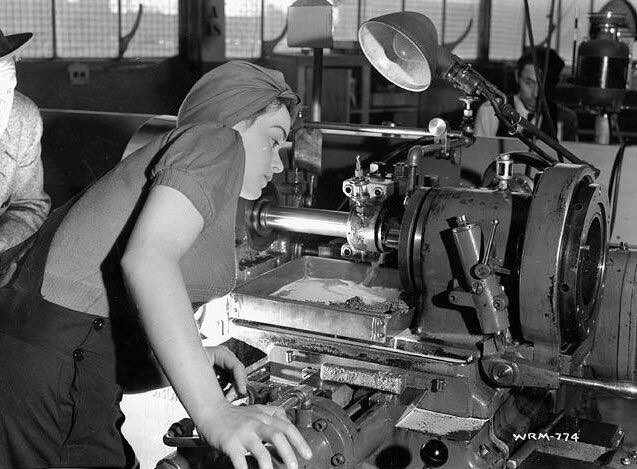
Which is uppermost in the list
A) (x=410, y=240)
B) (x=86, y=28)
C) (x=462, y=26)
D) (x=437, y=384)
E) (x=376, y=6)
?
(x=376, y=6)

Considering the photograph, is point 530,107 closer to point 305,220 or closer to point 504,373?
point 305,220

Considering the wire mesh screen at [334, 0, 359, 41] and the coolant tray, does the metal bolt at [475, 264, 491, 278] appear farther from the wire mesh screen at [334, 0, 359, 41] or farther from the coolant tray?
the wire mesh screen at [334, 0, 359, 41]

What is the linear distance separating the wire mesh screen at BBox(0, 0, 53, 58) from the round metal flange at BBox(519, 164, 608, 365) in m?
4.63

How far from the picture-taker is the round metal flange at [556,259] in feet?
4.21

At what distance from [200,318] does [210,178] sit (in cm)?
66

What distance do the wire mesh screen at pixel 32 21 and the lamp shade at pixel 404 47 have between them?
4.25 metres

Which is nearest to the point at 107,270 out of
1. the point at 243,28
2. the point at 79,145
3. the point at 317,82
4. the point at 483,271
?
the point at 483,271

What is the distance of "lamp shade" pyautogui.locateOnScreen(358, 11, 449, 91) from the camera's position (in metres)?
1.43

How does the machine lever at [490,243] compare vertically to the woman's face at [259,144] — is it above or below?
below

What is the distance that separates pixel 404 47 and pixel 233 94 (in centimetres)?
49

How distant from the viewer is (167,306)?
942 millimetres

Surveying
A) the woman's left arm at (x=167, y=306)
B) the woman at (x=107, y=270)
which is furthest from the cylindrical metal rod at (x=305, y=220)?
the woman's left arm at (x=167, y=306)

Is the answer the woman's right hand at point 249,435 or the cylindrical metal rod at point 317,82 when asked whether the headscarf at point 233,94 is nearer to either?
the woman's right hand at point 249,435

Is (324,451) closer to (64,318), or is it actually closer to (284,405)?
(284,405)
